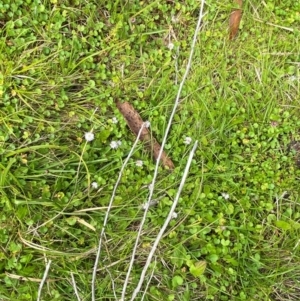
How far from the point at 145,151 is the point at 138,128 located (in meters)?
0.13

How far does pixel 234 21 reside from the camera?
9.42ft

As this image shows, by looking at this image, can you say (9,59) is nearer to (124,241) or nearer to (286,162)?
(124,241)

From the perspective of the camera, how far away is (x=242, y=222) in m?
2.70

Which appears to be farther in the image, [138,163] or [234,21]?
[234,21]

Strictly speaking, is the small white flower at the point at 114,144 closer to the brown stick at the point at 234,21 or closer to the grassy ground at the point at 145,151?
the grassy ground at the point at 145,151

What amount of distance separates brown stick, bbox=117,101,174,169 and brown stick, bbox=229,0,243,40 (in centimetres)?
74

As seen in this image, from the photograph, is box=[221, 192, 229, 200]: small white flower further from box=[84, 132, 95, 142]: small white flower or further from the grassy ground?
box=[84, 132, 95, 142]: small white flower

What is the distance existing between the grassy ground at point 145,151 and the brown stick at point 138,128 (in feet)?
0.13

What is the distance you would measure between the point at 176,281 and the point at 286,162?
927mm

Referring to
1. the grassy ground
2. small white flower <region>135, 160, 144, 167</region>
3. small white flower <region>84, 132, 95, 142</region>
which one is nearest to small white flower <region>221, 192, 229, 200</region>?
the grassy ground

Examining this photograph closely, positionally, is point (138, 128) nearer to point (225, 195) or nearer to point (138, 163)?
point (138, 163)

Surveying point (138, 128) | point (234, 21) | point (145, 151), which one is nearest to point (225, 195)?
point (145, 151)

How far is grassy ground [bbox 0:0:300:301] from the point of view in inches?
99.4

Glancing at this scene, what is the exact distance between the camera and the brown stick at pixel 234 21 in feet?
9.41
